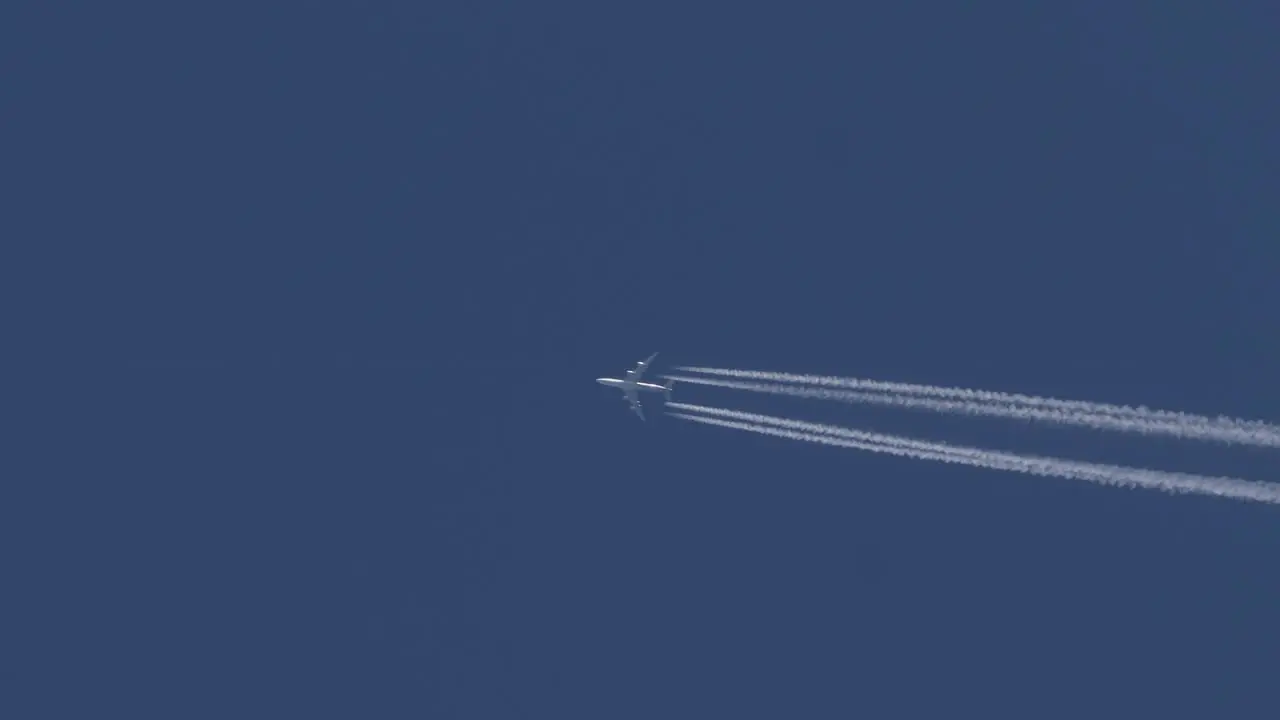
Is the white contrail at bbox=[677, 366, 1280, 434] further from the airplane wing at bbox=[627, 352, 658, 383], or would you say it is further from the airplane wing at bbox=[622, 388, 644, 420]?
the airplane wing at bbox=[622, 388, 644, 420]

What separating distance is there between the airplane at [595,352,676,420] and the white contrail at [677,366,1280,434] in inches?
78.7

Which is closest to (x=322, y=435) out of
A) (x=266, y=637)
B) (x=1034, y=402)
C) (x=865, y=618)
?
(x=266, y=637)

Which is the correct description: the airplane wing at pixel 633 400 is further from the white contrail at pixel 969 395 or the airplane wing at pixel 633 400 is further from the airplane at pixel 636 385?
the white contrail at pixel 969 395

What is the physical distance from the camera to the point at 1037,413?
9206 centimetres

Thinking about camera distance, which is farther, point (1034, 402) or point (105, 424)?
point (105, 424)

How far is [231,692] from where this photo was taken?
11506 cm

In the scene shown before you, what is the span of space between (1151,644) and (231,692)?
61.6m

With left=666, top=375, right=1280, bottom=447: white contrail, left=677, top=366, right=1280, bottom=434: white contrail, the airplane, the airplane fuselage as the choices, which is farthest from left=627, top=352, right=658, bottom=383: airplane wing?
left=677, top=366, right=1280, bottom=434: white contrail

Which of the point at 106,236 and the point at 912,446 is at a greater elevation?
the point at 106,236

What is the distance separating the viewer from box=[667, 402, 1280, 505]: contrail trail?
79.2 metres

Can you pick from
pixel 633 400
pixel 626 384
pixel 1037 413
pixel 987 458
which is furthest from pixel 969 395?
pixel 626 384

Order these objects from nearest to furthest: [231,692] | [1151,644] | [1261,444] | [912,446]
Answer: [1261,444]
[912,446]
[1151,644]
[231,692]

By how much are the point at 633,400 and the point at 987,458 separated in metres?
27.5

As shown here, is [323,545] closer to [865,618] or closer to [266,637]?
[266,637]
